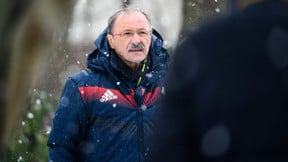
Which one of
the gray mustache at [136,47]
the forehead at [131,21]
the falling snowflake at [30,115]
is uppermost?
the forehead at [131,21]

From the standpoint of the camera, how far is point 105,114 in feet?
15.0

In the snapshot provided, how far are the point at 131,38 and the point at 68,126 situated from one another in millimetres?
796

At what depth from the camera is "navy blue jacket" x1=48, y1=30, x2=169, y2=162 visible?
4.55 m

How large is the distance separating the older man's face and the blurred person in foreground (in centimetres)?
347

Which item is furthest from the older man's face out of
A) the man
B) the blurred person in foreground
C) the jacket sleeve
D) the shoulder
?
the blurred person in foreground

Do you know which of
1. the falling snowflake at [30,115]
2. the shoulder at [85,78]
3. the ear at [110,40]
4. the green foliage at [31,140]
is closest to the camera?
the shoulder at [85,78]

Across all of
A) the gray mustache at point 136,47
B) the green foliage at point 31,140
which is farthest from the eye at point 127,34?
the green foliage at point 31,140

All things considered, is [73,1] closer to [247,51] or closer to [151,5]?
[247,51]

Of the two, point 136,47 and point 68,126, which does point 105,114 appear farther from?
point 136,47

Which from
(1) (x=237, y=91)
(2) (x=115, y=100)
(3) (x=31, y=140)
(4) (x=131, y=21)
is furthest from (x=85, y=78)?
(1) (x=237, y=91)

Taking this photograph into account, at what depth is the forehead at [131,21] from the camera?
4828 millimetres

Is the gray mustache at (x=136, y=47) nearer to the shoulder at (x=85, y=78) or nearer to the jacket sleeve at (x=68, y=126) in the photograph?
the shoulder at (x=85, y=78)

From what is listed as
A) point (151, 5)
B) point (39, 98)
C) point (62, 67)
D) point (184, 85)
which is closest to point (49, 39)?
point (184, 85)

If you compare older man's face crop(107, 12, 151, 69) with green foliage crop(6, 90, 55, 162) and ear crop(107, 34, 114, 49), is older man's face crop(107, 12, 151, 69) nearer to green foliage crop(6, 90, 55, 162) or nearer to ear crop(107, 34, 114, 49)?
ear crop(107, 34, 114, 49)
